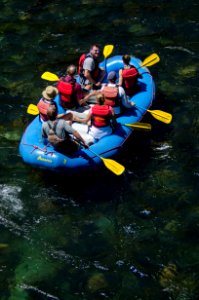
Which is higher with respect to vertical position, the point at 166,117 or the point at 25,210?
the point at 166,117

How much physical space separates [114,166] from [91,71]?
2.23m

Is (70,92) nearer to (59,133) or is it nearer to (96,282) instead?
(59,133)

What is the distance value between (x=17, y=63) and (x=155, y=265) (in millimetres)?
6543

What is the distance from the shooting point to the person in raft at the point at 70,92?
28.0 ft

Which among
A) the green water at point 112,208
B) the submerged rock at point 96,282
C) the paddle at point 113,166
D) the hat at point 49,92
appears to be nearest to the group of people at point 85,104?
the hat at point 49,92

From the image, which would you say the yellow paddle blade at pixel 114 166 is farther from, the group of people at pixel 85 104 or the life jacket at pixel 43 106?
the life jacket at pixel 43 106

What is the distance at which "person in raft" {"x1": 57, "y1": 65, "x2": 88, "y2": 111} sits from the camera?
8.55m

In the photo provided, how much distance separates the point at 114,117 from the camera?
8.35m

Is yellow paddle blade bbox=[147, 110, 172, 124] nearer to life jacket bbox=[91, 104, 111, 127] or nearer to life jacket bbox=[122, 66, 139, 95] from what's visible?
life jacket bbox=[122, 66, 139, 95]

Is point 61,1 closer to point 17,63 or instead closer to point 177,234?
point 17,63

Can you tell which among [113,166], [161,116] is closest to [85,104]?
[161,116]

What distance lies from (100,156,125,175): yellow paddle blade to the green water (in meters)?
0.54

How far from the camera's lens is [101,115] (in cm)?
815

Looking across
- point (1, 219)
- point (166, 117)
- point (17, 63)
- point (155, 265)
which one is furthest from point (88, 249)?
point (17, 63)
